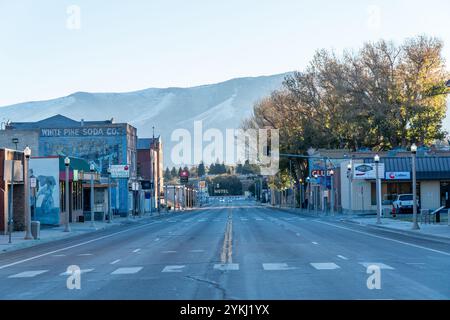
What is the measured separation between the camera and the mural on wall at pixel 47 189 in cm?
5962

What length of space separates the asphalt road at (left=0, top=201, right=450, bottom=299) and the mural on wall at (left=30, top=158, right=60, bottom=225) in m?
28.0

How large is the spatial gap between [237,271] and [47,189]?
42.6 meters

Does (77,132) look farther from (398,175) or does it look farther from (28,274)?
(28,274)

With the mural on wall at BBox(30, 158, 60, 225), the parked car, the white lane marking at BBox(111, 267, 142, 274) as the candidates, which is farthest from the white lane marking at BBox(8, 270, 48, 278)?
the parked car

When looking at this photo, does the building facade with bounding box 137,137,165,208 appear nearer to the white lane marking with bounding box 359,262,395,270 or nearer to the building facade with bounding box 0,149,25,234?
the building facade with bounding box 0,149,25,234

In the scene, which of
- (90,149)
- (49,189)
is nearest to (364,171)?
(90,149)

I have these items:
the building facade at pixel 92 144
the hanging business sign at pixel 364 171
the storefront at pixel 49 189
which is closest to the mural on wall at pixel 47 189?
the storefront at pixel 49 189

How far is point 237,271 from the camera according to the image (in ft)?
65.0

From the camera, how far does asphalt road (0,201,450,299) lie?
15.4 m

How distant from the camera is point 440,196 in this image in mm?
79500

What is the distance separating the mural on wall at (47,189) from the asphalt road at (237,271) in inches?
1103

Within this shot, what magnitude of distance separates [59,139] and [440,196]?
1673 inches

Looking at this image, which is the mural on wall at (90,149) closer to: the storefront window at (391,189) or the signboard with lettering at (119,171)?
the signboard with lettering at (119,171)
